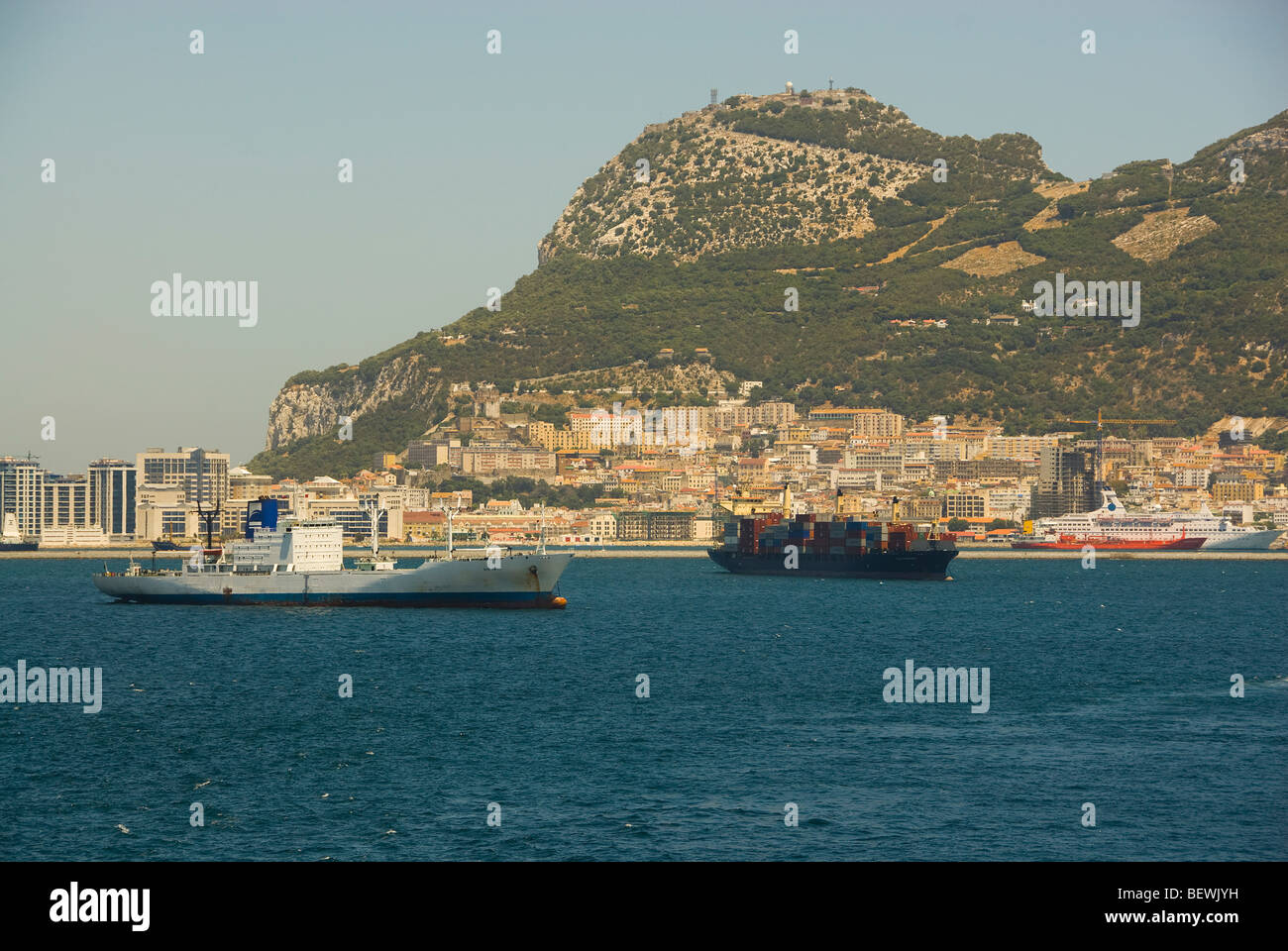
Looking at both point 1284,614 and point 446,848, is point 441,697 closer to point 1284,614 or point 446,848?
point 446,848

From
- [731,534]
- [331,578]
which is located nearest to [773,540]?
[731,534]

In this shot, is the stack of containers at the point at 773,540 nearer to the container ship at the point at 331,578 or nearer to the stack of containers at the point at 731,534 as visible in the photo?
the stack of containers at the point at 731,534

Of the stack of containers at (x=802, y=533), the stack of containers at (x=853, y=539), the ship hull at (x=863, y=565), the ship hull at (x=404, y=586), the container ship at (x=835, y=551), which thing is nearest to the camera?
the ship hull at (x=404, y=586)

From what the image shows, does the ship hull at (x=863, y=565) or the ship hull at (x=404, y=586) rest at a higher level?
the ship hull at (x=404, y=586)

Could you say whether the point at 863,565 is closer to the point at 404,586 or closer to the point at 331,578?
the point at 404,586

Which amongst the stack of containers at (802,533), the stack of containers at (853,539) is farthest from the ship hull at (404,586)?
the stack of containers at (802,533)
